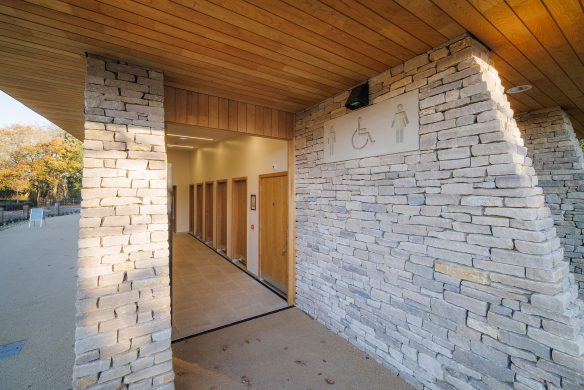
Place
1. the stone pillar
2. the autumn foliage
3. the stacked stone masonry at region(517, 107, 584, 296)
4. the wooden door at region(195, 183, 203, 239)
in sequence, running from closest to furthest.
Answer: the stone pillar
the stacked stone masonry at region(517, 107, 584, 296)
the wooden door at region(195, 183, 203, 239)
the autumn foliage

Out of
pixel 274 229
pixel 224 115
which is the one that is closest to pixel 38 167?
pixel 274 229

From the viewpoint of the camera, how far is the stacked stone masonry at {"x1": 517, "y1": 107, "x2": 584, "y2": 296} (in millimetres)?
3236

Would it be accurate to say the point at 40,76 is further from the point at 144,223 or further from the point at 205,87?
the point at 144,223

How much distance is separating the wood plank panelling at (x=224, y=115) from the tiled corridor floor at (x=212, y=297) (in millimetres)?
2652

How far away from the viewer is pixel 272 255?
482 cm

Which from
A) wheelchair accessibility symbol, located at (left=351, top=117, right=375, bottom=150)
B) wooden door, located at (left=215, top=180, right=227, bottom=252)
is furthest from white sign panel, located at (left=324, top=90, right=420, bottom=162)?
wooden door, located at (left=215, top=180, right=227, bottom=252)

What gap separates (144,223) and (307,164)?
2.22 meters

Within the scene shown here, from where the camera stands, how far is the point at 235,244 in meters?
6.51

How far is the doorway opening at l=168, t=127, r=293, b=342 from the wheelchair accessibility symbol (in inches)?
58.3

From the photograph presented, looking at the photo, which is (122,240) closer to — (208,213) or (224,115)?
(224,115)

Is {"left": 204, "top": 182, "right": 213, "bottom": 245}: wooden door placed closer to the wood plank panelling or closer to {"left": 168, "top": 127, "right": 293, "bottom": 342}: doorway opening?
{"left": 168, "top": 127, "right": 293, "bottom": 342}: doorway opening

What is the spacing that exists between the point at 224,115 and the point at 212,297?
302 centimetres

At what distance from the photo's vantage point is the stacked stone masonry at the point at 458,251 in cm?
164

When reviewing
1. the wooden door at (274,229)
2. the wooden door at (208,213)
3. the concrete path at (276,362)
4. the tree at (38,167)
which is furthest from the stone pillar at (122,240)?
the tree at (38,167)
